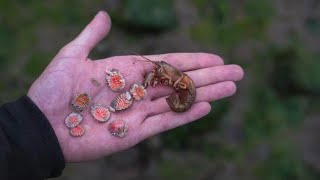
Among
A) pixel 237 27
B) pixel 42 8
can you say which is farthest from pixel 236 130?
pixel 42 8

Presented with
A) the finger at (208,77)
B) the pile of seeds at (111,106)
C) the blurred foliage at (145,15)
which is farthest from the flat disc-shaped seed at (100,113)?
the blurred foliage at (145,15)

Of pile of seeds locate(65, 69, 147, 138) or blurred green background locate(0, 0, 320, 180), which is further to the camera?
blurred green background locate(0, 0, 320, 180)

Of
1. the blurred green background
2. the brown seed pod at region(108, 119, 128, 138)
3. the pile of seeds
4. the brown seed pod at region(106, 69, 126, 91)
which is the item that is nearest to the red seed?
the pile of seeds

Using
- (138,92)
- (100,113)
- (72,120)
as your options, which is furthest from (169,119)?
(72,120)

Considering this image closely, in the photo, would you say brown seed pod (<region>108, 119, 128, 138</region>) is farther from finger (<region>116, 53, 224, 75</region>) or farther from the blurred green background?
the blurred green background

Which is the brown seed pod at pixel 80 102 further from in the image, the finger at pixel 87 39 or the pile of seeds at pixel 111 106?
the finger at pixel 87 39

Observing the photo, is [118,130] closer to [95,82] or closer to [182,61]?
[95,82]
